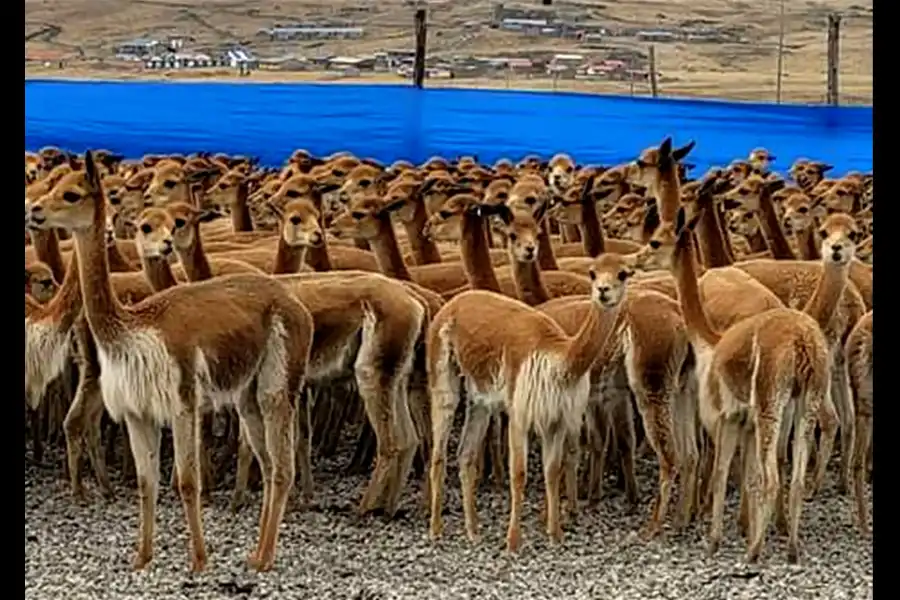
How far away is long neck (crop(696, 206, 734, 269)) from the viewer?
5414mm

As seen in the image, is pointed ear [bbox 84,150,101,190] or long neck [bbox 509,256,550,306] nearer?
pointed ear [bbox 84,150,101,190]

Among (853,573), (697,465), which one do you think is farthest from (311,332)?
(853,573)

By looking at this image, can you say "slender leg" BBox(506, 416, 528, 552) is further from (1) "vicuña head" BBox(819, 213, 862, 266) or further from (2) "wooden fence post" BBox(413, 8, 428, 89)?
(2) "wooden fence post" BBox(413, 8, 428, 89)

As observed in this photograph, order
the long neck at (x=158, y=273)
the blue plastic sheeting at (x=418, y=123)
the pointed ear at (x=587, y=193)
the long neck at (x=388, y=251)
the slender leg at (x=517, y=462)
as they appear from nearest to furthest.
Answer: the slender leg at (x=517, y=462) < the long neck at (x=158, y=273) < the long neck at (x=388, y=251) < the pointed ear at (x=587, y=193) < the blue plastic sheeting at (x=418, y=123)

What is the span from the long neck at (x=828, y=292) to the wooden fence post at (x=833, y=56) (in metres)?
1.24

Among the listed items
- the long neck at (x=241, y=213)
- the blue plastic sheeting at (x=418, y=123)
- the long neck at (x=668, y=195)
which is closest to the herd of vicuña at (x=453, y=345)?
the long neck at (x=668, y=195)

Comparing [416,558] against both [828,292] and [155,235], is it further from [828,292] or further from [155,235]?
[828,292]

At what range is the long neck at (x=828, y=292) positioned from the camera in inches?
177

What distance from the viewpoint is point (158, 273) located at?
4742 mm

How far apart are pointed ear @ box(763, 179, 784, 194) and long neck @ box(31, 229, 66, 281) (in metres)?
2.79

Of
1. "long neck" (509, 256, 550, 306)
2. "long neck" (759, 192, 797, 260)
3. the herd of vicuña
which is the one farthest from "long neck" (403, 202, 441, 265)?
"long neck" (759, 192, 797, 260)

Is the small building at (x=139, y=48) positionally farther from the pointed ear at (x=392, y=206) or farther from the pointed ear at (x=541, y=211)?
the pointed ear at (x=541, y=211)

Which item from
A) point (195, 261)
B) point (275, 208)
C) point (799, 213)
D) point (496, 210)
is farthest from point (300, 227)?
point (799, 213)

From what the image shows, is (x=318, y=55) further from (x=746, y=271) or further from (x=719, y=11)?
(x=746, y=271)
